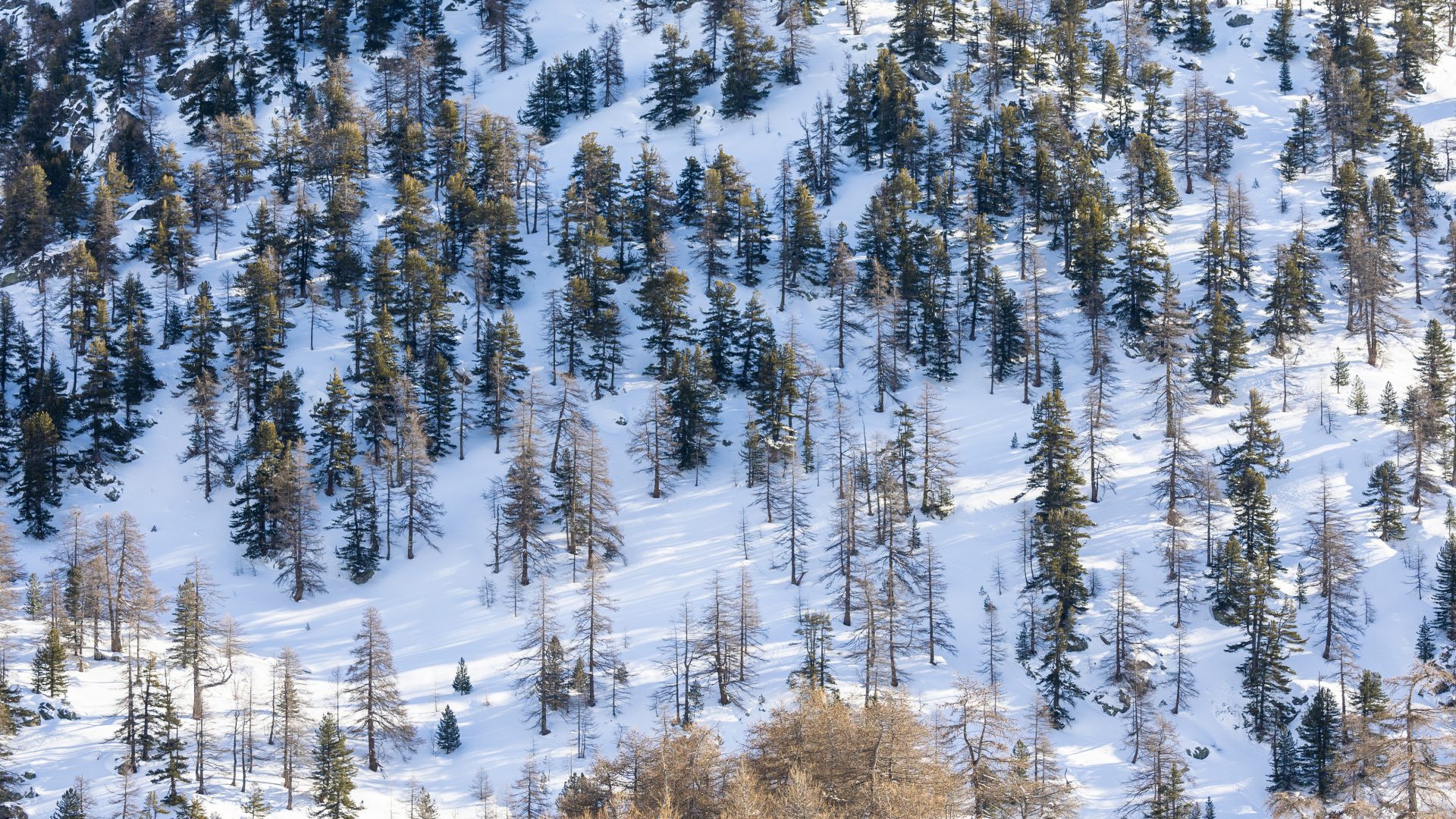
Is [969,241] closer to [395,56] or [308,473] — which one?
[308,473]

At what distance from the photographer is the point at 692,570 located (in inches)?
2886

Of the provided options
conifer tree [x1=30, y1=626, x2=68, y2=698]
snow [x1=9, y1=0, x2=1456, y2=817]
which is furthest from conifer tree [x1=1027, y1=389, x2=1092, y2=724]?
conifer tree [x1=30, y1=626, x2=68, y2=698]

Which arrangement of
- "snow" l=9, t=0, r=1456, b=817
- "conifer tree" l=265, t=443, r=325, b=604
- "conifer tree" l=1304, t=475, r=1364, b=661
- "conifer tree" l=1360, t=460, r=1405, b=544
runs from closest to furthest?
"snow" l=9, t=0, r=1456, b=817 < "conifer tree" l=1304, t=475, r=1364, b=661 < "conifer tree" l=1360, t=460, r=1405, b=544 < "conifer tree" l=265, t=443, r=325, b=604

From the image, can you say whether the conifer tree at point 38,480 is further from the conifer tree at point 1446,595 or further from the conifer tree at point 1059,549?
the conifer tree at point 1446,595

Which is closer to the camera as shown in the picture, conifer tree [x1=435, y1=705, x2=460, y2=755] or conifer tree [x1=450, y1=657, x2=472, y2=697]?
conifer tree [x1=435, y1=705, x2=460, y2=755]

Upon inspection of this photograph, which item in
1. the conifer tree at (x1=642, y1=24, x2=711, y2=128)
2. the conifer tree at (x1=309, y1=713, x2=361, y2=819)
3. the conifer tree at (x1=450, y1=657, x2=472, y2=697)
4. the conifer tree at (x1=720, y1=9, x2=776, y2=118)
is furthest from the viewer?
the conifer tree at (x1=642, y1=24, x2=711, y2=128)

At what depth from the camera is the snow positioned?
199 feet

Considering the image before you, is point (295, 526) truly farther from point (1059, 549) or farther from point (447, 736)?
point (1059, 549)

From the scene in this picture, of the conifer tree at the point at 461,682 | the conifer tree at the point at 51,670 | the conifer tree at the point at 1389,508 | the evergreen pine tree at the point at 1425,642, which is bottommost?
the conifer tree at the point at 461,682

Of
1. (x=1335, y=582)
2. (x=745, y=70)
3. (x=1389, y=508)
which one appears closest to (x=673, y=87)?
(x=745, y=70)

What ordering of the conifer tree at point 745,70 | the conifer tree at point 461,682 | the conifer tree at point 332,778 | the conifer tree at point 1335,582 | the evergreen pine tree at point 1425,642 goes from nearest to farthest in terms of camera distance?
the conifer tree at point 332,778 → the evergreen pine tree at point 1425,642 → the conifer tree at point 1335,582 → the conifer tree at point 461,682 → the conifer tree at point 745,70

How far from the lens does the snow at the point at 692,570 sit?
60.8 m

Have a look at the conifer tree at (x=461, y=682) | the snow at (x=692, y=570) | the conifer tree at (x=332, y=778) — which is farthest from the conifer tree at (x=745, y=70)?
the conifer tree at (x=332, y=778)

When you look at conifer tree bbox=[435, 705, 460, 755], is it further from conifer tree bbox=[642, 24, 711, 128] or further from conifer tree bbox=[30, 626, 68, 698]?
conifer tree bbox=[642, 24, 711, 128]
